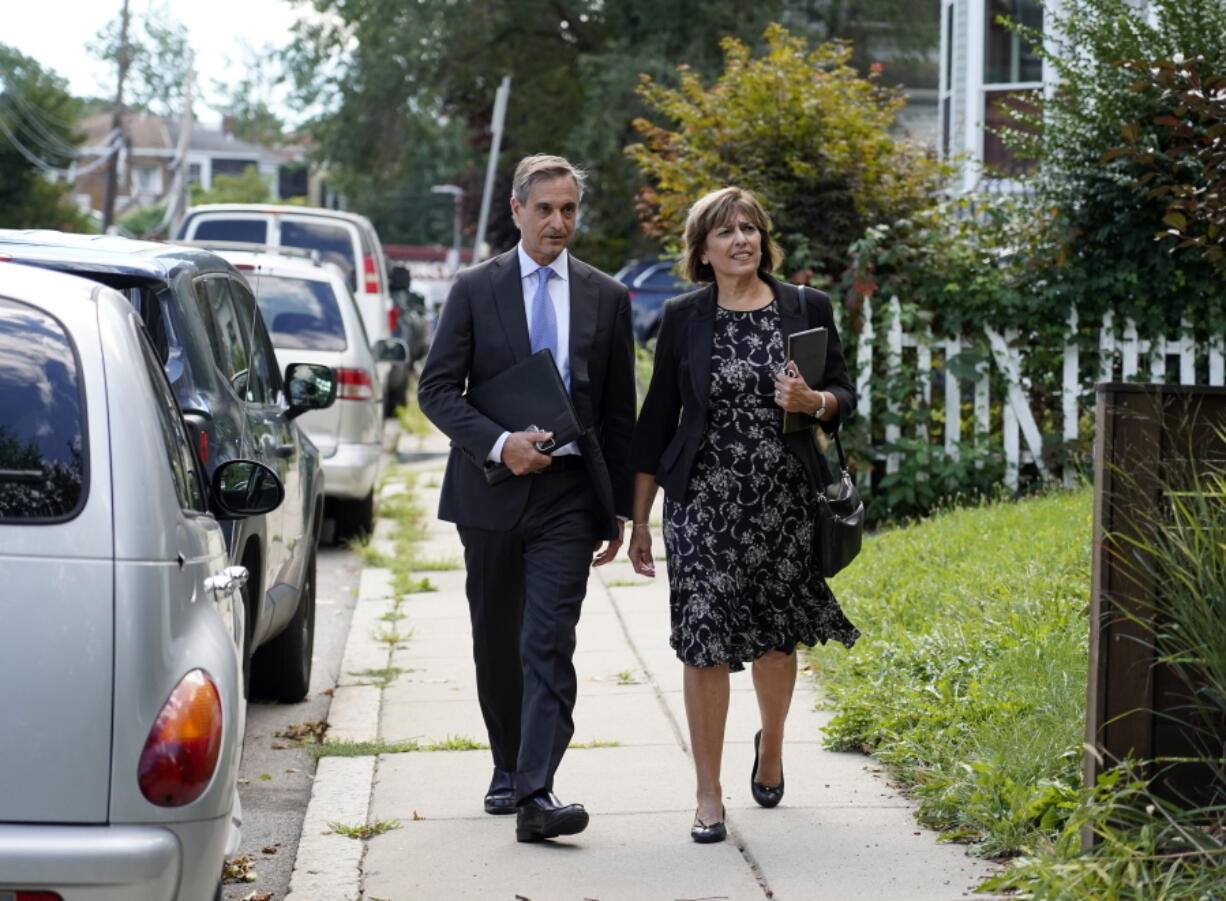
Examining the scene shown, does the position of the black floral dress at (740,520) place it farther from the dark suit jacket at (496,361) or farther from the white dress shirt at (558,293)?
the white dress shirt at (558,293)

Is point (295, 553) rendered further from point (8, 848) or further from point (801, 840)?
point (8, 848)

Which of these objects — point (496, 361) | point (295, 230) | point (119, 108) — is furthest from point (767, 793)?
point (119, 108)

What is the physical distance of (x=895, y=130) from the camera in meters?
15.0

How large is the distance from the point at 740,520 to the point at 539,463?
0.62m

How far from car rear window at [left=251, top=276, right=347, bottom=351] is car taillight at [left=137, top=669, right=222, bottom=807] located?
25.9 ft

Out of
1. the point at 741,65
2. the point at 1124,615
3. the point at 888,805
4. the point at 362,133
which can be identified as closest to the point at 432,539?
the point at 741,65

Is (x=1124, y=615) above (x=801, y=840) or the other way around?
above

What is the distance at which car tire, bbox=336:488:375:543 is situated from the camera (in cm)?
1165

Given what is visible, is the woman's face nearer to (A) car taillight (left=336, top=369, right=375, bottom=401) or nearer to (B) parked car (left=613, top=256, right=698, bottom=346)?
(A) car taillight (left=336, top=369, right=375, bottom=401)

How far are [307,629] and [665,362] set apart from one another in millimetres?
2695

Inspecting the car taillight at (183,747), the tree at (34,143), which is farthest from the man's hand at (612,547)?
the tree at (34,143)

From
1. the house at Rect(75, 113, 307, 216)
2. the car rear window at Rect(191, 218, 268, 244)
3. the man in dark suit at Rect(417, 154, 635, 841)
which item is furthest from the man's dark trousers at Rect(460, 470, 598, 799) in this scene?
the house at Rect(75, 113, 307, 216)

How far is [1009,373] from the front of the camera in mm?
10789

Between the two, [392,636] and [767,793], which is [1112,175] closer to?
[392,636]
